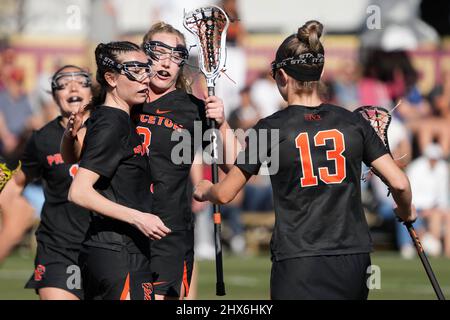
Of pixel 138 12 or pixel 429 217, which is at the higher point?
pixel 138 12

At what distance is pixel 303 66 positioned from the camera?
5883 mm

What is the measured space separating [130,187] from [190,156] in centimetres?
113

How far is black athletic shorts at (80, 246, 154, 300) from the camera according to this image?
19.5 ft

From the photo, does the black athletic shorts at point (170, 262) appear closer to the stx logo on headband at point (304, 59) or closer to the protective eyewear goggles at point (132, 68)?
the protective eyewear goggles at point (132, 68)

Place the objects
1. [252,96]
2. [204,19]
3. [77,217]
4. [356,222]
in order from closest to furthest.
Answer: [356,222]
[204,19]
[77,217]
[252,96]

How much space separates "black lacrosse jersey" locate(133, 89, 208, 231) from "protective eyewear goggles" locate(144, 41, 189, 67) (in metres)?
0.25

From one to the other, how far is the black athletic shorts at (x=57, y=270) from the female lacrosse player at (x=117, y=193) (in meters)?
1.44

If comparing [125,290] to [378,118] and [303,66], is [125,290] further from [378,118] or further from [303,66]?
[378,118]

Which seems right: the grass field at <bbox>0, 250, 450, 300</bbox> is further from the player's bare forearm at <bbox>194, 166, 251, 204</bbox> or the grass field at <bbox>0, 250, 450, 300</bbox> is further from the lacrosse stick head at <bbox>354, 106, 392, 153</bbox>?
the player's bare forearm at <bbox>194, 166, 251, 204</bbox>

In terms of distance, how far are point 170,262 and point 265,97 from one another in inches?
396

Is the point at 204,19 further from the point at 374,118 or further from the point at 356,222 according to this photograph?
the point at 356,222

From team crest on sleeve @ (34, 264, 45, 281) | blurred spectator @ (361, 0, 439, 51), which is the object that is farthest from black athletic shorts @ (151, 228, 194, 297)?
blurred spectator @ (361, 0, 439, 51)
